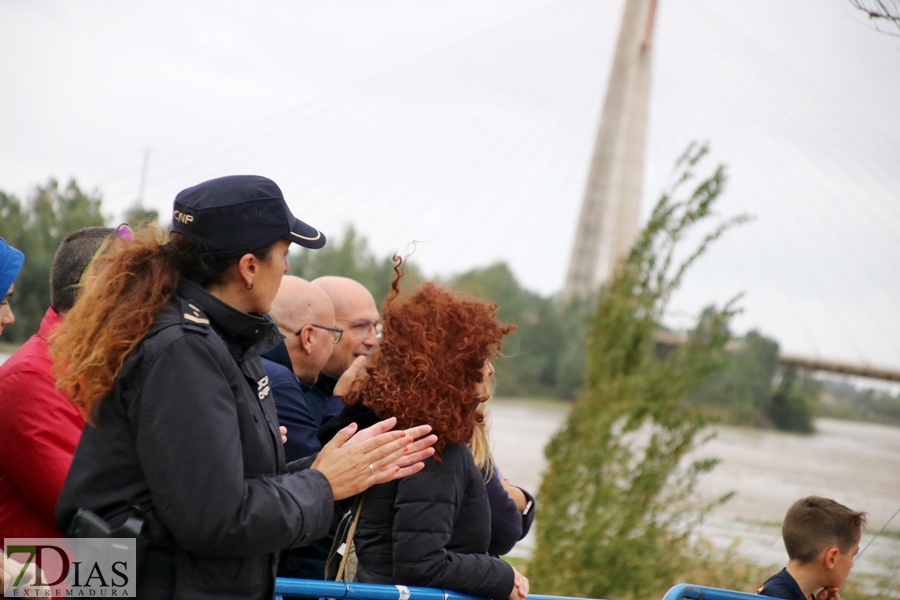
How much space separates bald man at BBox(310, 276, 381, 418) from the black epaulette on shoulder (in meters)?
1.70

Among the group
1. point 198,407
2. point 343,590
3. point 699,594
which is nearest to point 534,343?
point 699,594

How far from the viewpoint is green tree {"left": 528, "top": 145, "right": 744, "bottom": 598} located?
6.34 m

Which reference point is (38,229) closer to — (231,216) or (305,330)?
(305,330)

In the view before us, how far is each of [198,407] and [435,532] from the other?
827 mm

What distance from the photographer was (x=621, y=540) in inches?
247

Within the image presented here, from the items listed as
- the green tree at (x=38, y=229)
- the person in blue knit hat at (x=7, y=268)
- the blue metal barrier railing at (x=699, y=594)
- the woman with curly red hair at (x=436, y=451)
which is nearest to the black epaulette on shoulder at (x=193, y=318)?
the woman with curly red hair at (x=436, y=451)

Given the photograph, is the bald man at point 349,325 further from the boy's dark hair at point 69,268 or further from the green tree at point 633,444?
the green tree at point 633,444

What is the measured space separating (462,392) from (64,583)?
1.05 metres

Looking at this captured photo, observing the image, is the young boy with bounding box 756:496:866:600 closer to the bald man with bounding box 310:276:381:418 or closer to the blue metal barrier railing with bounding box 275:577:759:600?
the blue metal barrier railing with bounding box 275:577:759:600

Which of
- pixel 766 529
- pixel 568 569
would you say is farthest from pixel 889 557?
pixel 766 529

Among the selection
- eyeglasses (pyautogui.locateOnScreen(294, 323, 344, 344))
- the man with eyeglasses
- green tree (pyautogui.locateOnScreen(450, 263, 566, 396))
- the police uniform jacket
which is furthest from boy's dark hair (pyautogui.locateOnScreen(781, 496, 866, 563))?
green tree (pyautogui.locateOnScreen(450, 263, 566, 396))

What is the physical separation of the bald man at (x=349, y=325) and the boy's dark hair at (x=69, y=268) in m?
1.16

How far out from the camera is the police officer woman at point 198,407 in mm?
1570

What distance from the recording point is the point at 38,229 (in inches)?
609
